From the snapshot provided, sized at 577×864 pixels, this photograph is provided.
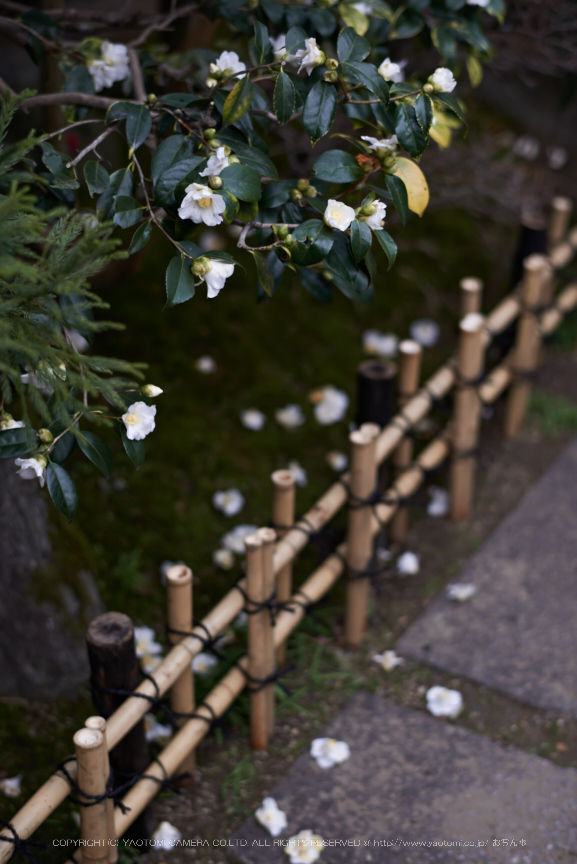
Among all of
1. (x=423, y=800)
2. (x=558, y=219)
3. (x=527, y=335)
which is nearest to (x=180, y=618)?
(x=423, y=800)

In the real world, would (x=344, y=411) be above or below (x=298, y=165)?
below

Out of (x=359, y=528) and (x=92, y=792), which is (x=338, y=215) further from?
(x=92, y=792)

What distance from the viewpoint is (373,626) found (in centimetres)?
268

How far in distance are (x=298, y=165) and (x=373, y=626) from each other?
5.68 ft

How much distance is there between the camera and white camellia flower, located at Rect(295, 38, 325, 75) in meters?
1.53

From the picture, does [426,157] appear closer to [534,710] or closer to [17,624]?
[534,710]

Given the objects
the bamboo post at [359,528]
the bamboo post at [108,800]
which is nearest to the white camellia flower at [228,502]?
the bamboo post at [359,528]

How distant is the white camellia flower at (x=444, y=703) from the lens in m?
2.35

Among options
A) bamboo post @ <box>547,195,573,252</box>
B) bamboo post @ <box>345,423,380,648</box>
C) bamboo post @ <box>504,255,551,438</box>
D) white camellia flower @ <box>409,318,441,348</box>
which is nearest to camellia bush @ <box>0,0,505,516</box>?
bamboo post @ <box>345,423,380,648</box>

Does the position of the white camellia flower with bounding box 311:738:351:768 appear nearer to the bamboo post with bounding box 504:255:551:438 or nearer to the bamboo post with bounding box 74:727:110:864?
the bamboo post with bounding box 74:727:110:864

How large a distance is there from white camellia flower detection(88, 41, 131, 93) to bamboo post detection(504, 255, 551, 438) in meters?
1.81

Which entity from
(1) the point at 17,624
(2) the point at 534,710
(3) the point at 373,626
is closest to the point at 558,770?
(2) the point at 534,710

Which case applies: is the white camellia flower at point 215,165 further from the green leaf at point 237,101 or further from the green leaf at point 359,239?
the green leaf at point 359,239

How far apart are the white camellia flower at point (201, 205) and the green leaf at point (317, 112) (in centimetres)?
23
